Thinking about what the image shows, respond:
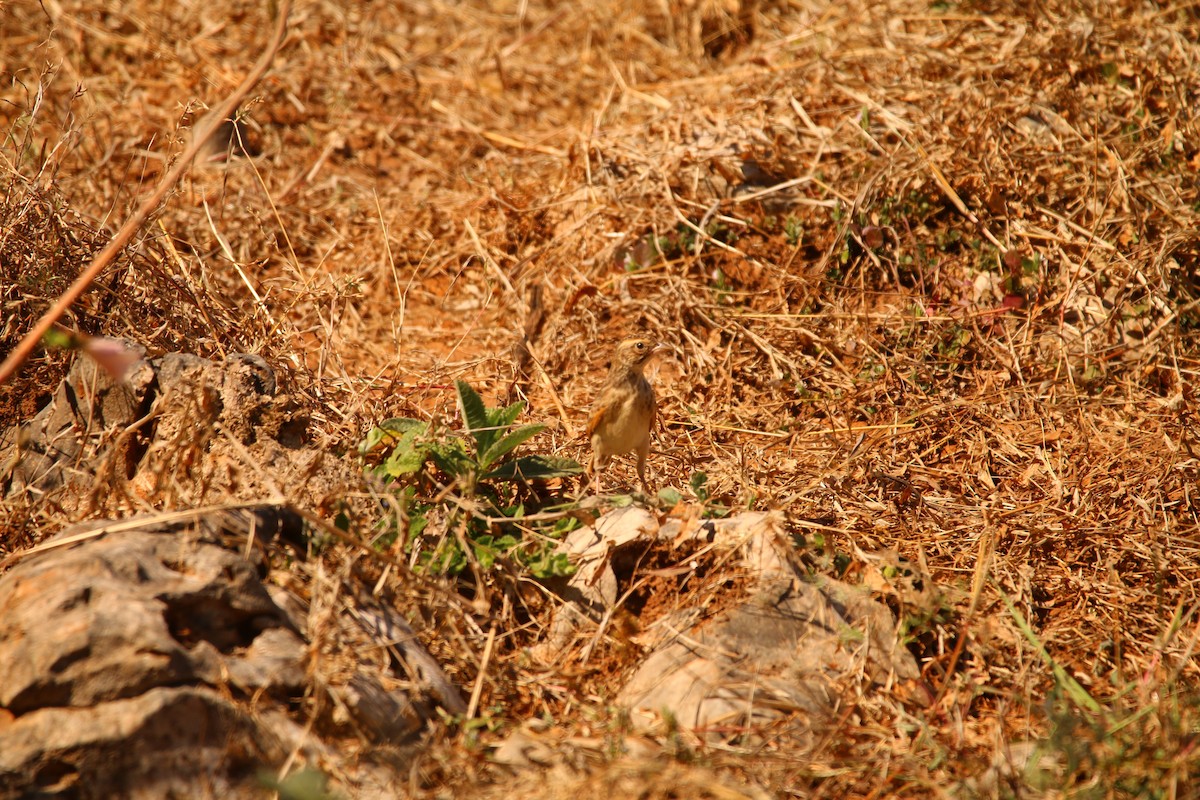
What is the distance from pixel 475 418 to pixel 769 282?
115 inches

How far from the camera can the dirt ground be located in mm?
3771

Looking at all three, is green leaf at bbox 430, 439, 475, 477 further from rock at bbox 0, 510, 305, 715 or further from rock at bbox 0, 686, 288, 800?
rock at bbox 0, 686, 288, 800

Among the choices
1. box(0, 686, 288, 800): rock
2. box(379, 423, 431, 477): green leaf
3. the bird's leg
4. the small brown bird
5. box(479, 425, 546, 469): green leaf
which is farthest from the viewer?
the bird's leg

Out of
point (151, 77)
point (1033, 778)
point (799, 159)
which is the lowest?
point (1033, 778)

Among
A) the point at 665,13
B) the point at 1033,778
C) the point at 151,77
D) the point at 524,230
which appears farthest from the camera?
the point at 665,13

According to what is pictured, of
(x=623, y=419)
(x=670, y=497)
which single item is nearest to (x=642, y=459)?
(x=623, y=419)

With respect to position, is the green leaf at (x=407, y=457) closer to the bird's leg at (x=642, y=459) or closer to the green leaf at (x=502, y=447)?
the green leaf at (x=502, y=447)

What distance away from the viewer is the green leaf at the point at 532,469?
14.3 ft

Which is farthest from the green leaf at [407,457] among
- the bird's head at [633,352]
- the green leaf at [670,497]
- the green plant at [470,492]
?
the bird's head at [633,352]

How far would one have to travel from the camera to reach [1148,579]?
4.59 m

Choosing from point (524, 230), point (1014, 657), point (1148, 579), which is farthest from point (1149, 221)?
point (524, 230)

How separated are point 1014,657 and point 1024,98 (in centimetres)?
443

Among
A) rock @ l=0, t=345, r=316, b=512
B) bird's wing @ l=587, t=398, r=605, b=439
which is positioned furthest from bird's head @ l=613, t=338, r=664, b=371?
rock @ l=0, t=345, r=316, b=512

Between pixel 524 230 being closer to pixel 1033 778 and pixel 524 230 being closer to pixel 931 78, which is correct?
pixel 931 78
